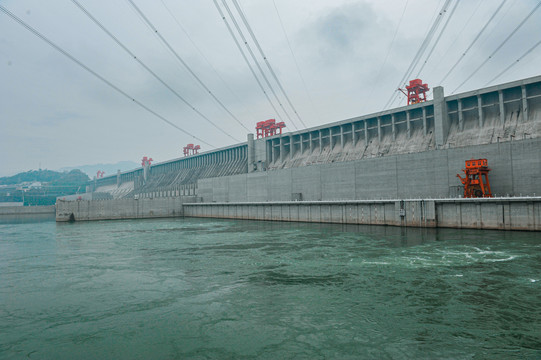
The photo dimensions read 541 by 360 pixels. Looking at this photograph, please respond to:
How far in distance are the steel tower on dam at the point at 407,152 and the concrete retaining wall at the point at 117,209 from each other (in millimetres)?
5536

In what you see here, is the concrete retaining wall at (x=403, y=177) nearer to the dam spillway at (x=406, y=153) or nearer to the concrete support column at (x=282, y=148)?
the dam spillway at (x=406, y=153)

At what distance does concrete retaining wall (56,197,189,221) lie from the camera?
45062mm

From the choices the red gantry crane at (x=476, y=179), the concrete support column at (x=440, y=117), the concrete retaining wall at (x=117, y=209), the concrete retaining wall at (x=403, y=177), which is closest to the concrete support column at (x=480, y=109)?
the concrete support column at (x=440, y=117)

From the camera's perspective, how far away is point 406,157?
30.2 metres

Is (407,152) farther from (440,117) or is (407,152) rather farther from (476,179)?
(476,179)

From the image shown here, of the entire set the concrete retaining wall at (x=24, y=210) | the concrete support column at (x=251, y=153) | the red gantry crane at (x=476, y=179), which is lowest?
the concrete retaining wall at (x=24, y=210)

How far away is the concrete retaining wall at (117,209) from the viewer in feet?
148

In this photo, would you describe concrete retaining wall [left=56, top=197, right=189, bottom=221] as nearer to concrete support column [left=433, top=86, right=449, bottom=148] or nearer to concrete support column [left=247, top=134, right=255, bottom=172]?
Result: concrete support column [left=247, top=134, right=255, bottom=172]

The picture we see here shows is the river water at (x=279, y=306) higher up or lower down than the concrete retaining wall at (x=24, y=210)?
lower down

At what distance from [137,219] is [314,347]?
47363mm

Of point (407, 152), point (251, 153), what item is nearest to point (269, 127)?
point (251, 153)

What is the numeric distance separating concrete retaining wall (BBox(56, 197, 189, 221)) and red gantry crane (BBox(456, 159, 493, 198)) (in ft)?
135

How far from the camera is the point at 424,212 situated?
85.7 ft

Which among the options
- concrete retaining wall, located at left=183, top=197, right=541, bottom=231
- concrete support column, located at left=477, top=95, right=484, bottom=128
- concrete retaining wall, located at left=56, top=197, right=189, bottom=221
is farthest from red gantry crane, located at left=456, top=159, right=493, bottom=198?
concrete retaining wall, located at left=56, top=197, right=189, bottom=221
